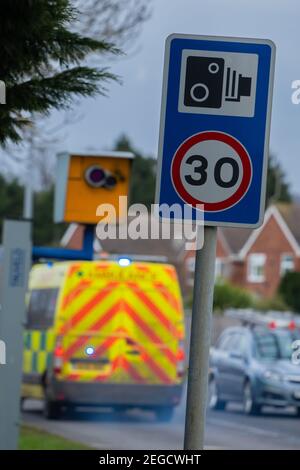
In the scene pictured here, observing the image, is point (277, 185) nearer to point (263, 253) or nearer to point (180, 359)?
point (263, 253)

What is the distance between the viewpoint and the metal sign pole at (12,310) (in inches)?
421

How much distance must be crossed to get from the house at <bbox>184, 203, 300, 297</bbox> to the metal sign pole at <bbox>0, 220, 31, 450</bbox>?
54.5 metres

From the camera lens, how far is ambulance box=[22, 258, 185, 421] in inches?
801

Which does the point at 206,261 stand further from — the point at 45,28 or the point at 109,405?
the point at 109,405

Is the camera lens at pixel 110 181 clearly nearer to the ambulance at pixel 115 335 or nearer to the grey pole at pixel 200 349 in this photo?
the ambulance at pixel 115 335

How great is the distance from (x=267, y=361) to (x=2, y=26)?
59.5 feet

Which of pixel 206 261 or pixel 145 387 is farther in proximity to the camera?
pixel 145 387

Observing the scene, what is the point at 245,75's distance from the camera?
5.71m

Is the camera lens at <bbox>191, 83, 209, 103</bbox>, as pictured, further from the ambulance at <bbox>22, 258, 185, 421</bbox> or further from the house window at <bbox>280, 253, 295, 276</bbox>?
the house window at <bbox>280, 253, 295, 276</bbox>

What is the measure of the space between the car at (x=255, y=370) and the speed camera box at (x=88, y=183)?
34.5 feet

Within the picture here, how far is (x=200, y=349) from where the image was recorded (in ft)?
17.8
